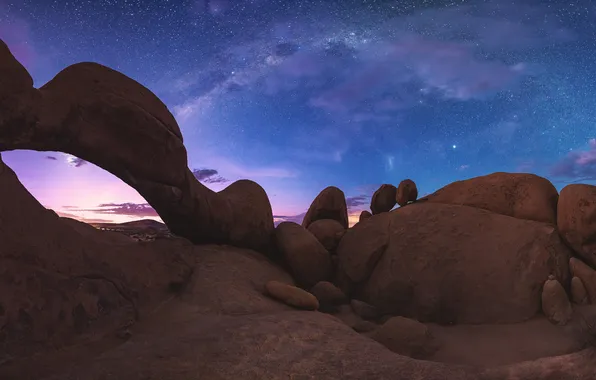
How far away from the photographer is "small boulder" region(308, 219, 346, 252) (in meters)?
7.29

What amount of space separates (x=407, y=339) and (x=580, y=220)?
3.39 metres

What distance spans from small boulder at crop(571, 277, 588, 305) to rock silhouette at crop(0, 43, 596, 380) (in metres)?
0.10

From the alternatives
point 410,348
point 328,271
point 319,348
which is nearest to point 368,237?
point 328,271

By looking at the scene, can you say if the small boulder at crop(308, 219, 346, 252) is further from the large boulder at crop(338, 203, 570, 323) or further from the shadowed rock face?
the shadowed rock face

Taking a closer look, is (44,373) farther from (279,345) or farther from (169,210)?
(169,210)

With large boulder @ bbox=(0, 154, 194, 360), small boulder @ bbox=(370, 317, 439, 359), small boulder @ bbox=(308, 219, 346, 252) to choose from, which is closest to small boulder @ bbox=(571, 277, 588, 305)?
small boulder @ bbox=(370, 317, 439, 359)

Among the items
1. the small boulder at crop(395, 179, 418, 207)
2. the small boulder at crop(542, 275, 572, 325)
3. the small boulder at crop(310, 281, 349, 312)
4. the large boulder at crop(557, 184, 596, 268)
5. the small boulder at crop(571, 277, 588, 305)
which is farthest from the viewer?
the small boulder at crop(395, 179, 418, 207)

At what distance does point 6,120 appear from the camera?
360cm

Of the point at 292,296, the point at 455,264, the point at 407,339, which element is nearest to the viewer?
the point at 407,339

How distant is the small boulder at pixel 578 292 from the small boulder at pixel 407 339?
8.01 ft

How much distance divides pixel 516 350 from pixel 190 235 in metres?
4.79

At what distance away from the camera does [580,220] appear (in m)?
5.39

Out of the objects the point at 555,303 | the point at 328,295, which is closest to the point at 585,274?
the point at 555,303

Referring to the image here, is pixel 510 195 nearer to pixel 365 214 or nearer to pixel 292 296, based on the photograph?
pixel 365 214
